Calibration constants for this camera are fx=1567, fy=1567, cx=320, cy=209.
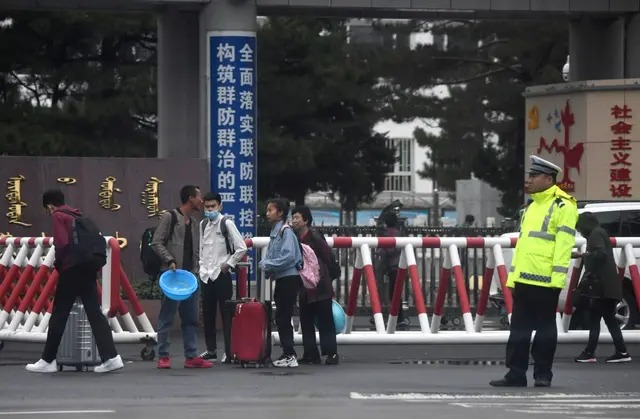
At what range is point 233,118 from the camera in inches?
863

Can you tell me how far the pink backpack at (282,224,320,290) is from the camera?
50.6 ft

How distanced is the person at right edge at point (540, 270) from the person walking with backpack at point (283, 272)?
2.59 meters

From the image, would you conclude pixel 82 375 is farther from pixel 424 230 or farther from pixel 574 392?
pixel 424 230

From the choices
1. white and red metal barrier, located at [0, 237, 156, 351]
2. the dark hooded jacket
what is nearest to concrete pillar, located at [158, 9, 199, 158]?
white and red metal barrier, located at [0, 237, 156, 351]

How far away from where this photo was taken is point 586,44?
80.6 ft

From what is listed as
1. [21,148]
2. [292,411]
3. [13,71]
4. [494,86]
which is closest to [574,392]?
[292,411]

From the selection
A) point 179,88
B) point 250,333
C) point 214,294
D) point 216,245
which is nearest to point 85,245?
point 216,245

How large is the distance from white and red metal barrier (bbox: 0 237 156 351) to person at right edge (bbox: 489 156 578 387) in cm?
461

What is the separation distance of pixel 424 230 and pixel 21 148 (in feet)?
30.9

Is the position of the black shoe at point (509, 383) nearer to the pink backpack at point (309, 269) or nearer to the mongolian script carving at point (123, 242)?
the pink backpack at point (309, 269)

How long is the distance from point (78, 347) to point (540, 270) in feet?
15.2

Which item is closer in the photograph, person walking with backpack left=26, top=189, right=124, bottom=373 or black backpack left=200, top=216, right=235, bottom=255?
person walking with backpack left=26, top=189, right=124, bottom=373

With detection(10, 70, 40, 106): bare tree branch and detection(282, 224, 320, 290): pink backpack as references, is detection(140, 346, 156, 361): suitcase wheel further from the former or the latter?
detection(10, 70, 40, 106): bare tree branch

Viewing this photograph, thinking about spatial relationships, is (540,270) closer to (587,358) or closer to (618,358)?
(587,358)
